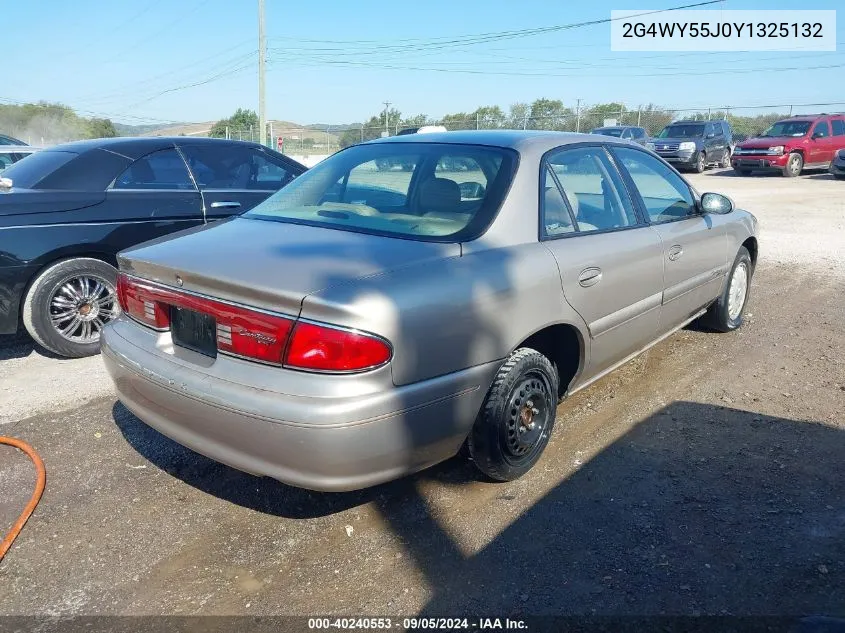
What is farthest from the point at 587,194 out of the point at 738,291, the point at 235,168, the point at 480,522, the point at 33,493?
the point at 235,168

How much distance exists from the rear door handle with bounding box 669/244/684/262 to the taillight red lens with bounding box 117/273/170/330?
9.67ft

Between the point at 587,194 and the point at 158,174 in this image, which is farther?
the point at 158,174

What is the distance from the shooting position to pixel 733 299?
5.55 meters

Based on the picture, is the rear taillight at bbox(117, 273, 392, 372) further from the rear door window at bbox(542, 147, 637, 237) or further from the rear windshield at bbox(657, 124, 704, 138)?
the rear windshield at bbox(657, 124, 704, 138)

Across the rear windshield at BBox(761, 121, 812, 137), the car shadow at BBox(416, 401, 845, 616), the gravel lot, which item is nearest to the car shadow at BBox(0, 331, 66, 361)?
the gravel lot

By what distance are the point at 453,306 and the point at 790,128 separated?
79.3ft

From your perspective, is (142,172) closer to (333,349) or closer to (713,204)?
(333,349)

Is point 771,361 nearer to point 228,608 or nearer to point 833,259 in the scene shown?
point 228,608

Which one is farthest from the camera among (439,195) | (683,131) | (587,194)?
(683,131)

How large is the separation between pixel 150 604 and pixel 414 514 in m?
1.12

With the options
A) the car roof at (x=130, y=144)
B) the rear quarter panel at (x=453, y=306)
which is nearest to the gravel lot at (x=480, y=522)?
the rear quarter panel at (x=453, y=306)

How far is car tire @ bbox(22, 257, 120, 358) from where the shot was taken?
476cm

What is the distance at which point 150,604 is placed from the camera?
250cm

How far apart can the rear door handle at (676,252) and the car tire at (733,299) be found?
45.4 inches
